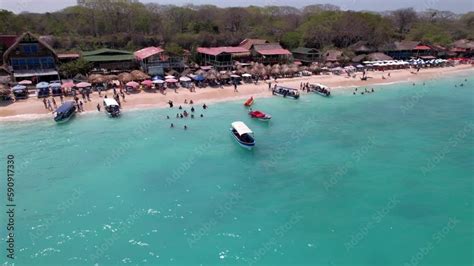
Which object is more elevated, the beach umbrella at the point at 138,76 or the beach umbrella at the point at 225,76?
the beach umbrella at the point at 138,76

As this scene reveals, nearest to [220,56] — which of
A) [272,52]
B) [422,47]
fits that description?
[272,52]

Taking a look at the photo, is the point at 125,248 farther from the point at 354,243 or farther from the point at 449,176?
the point at 449,176

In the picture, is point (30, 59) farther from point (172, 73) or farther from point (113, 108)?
point (172, 73)

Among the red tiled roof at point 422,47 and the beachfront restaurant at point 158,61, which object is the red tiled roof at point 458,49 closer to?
the red tiled roof at point 422,47

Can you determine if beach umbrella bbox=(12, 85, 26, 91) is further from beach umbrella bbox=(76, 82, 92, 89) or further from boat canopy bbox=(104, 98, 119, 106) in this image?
boat canopy bbox=(104, 98, 119, 106)

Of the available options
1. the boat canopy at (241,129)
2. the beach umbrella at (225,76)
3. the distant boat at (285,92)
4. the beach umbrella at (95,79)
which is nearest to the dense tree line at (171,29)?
the beach umbrella at (225,76)
